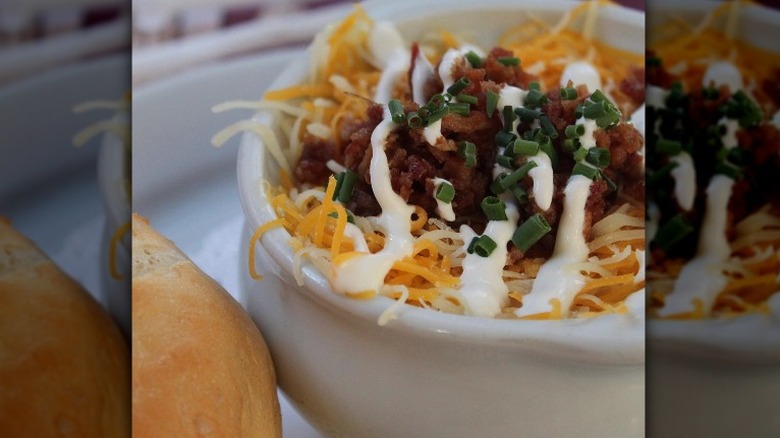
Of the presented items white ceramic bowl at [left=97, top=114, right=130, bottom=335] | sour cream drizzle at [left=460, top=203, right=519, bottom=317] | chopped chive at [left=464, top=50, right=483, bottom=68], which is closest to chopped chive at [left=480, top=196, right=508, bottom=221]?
sour cream drizzle at [left=460, top=203, right=519, bottom=317]

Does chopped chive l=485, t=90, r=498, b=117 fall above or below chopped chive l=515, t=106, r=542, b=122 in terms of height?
above

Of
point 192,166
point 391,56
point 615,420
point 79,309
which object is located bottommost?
point 615,420

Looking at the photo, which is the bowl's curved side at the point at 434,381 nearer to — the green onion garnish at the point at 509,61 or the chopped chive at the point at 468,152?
the chopped chive at the point at 468,152

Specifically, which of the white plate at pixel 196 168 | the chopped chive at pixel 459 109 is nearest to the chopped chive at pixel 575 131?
the chopped chive at pixel 459 109

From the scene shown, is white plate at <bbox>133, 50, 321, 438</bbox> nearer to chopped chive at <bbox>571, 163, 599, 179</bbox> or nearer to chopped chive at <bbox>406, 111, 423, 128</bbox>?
chopped chive at <bbox>406, 111, 423, 128</bbox>

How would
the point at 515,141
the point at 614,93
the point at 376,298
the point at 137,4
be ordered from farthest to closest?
the point at 614,93 → the point at 137,4 → the point at 515,141 → the point at 376,298

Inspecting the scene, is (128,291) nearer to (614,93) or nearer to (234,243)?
(234,243)

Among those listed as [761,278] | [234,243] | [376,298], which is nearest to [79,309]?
[234,243]
